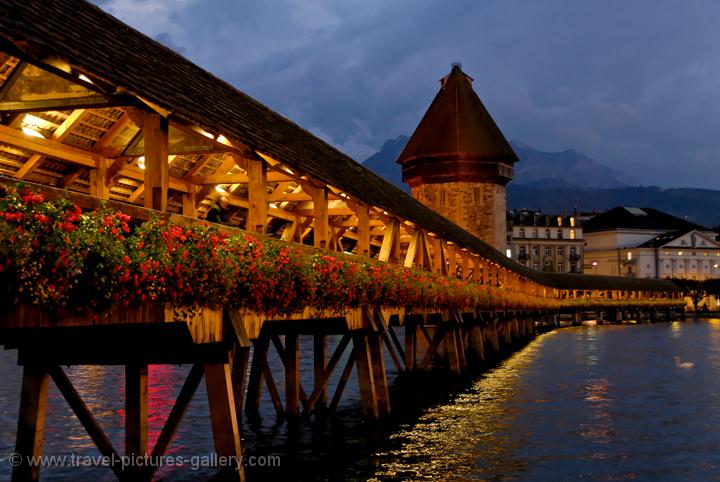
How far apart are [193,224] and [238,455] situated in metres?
3.00

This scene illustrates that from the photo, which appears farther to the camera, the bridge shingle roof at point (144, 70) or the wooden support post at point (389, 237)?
the wooden support post at point (389, 237)

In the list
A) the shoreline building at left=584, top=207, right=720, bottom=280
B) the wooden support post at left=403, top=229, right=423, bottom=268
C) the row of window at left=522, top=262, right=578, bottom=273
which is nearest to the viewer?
the wooden support post at left=403, top=229, right=423, bottom=268

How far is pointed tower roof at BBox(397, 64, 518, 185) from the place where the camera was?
77.1 m

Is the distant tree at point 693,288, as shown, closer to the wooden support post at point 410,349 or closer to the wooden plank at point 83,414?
the wooden support post at point 410,349

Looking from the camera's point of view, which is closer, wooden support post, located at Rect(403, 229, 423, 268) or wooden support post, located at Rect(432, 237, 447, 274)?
wooden support post, located at Rect(403, 229, 423, 268)

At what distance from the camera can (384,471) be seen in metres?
15.7

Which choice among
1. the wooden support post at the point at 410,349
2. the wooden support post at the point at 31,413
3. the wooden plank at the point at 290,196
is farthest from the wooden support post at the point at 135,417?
the wooden support post at the point at 410,349

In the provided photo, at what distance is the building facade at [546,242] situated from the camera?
487 feet

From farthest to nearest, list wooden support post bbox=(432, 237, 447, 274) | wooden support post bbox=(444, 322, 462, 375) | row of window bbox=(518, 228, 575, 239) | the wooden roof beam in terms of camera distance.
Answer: row of window bbox=(518, 228, 575, 239)
wooden support post bbox=(444, 322, 462, 375)
wooden support post bbox=(432, 237, 447, 274)
the wooden roof beam

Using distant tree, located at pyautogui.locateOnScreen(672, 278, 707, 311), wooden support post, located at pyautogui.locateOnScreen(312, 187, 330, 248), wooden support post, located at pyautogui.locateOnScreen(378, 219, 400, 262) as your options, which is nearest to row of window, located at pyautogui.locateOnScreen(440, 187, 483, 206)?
wooden support post, located at pyautogui.locateOnScreen(378, 219, 400, 262)

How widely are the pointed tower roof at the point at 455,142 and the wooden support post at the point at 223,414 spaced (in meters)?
65.5

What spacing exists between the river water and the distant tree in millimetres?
111820

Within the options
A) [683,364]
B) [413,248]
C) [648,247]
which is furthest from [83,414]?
[648,247]

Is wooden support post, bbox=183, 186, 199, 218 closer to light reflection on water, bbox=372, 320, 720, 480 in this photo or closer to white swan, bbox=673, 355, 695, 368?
light reflection on water, bbox=372, 320, 720, 480
